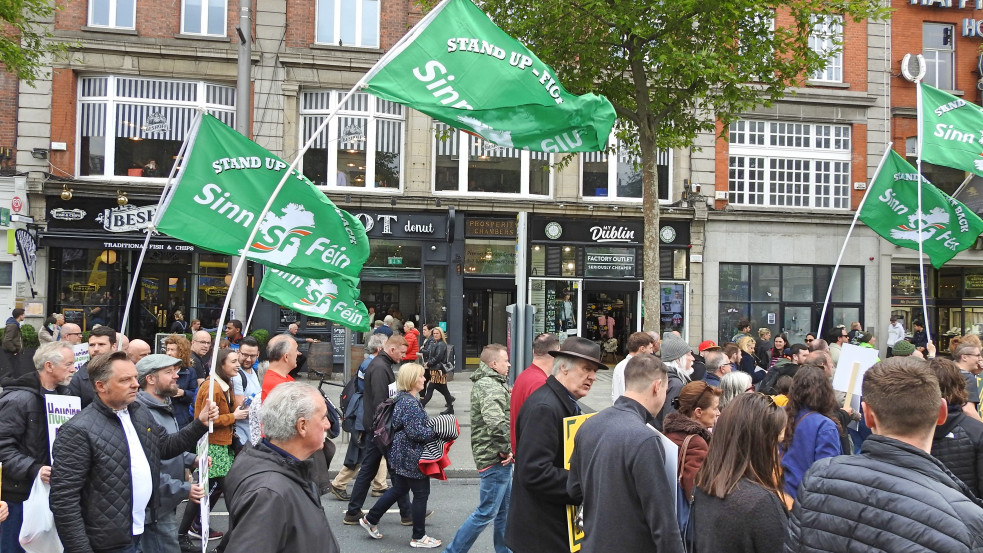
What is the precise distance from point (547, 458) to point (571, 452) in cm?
17

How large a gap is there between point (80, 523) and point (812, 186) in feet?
74.9

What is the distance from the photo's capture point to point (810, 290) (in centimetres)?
2283

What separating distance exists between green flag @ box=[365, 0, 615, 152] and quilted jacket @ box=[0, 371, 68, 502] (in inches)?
129

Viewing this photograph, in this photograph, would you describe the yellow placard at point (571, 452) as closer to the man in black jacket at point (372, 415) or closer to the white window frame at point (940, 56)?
the man in black jacket at point (372, 415)

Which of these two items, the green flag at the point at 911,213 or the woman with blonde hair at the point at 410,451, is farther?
the green flag at the point at 911,213

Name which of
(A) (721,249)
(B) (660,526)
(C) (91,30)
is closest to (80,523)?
Answer: (B) (660,526)

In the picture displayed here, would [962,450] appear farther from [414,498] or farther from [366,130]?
[366,130]

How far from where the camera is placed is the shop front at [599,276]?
21453 millimetres

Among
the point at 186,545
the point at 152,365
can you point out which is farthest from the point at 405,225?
the point at 152,365

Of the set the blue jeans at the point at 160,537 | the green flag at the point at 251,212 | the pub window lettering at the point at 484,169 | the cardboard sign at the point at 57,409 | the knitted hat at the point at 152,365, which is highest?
the pub window lettering at the point at 484,169

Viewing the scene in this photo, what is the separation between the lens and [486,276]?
21078mm

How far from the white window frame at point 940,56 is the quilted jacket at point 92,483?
26.1 meters

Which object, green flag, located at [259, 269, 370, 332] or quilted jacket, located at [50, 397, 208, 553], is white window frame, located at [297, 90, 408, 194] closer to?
green flag, located at [259, 269, 370, 332]

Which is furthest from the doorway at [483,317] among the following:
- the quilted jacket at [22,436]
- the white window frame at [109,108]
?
the quilted jacket at [22,436]
